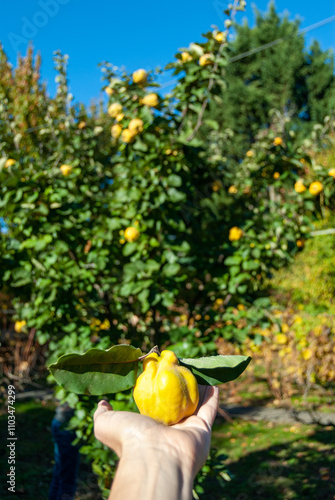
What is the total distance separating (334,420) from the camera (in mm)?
4660

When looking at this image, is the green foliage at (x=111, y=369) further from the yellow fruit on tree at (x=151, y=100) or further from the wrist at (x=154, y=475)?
the yellow fruit on tree at (x=151, y=100)

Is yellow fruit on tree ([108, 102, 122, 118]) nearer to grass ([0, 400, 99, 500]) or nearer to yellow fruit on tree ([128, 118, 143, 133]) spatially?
yellow fruit on tree ([128, 118, 143, 133])

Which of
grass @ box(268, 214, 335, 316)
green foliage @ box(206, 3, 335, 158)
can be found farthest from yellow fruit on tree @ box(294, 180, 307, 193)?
green foliage @ box(206, 3, 335, 158)

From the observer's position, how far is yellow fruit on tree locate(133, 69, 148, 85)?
8.14 feet

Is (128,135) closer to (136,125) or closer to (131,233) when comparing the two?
(136,125)

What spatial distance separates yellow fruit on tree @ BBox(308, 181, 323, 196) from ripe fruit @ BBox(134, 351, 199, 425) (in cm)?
173

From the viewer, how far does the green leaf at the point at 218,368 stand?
3.37 feet

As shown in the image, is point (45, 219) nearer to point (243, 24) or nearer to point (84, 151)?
point (84, 151)

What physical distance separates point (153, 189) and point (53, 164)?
2.93ft

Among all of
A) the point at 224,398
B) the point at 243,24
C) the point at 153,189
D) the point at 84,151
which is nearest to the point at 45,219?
the point at 153,189

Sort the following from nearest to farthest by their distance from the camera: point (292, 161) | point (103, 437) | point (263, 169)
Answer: point (103, 437), point (292, 161), point (263, 169)

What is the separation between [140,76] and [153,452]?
2.15m

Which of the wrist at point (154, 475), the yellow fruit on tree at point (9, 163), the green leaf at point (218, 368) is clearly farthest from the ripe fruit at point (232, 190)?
the wrist at point (154, 475)

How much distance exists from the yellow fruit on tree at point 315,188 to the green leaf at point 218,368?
5.47ft
